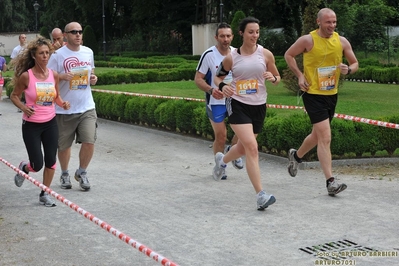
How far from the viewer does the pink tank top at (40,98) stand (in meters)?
8.14

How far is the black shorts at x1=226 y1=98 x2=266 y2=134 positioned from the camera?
7.97 metres

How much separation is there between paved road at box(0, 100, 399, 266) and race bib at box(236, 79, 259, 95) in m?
1.15

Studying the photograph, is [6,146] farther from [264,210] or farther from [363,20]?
[363,20]

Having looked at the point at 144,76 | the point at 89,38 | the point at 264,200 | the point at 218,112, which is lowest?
the point at 89,38

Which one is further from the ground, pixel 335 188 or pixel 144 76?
pixel 335 188

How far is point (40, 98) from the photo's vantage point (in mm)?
8172

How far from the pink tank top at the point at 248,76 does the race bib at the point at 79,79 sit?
6.37ft

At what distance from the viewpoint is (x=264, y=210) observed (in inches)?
302

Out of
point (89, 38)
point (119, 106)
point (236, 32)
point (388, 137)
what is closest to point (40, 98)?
point (388, 137)

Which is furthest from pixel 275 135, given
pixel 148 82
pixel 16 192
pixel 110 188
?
pixel 148 82

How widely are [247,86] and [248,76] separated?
104mm

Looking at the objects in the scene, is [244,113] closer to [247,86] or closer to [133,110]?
[247,86]

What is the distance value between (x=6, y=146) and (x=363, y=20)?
36.1 meters

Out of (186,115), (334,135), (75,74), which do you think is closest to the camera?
(75,74)
